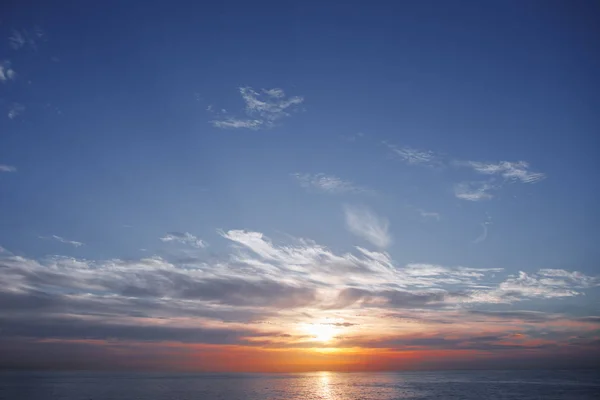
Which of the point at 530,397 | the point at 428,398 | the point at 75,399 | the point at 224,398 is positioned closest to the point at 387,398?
the point at 428,398

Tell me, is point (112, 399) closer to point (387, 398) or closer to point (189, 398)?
point (189, 398)

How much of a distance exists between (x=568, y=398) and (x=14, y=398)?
128 meters

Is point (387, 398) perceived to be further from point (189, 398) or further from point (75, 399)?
point (75, 399)

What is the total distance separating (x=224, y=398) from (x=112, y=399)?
2617 cm

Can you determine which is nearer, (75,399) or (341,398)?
(75,399)

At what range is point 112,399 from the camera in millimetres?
103000

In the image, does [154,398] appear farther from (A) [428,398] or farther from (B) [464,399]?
(B) [464,399]

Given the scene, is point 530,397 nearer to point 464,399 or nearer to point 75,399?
point 464,399

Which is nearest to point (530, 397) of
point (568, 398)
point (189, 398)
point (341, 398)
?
point (568, 398)

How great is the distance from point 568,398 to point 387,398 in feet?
135

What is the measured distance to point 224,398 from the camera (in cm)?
10762

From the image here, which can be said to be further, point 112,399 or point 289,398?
point 289,398

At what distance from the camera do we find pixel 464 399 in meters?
101

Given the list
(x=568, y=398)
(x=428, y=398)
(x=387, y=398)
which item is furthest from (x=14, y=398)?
(x=568, y=398)
